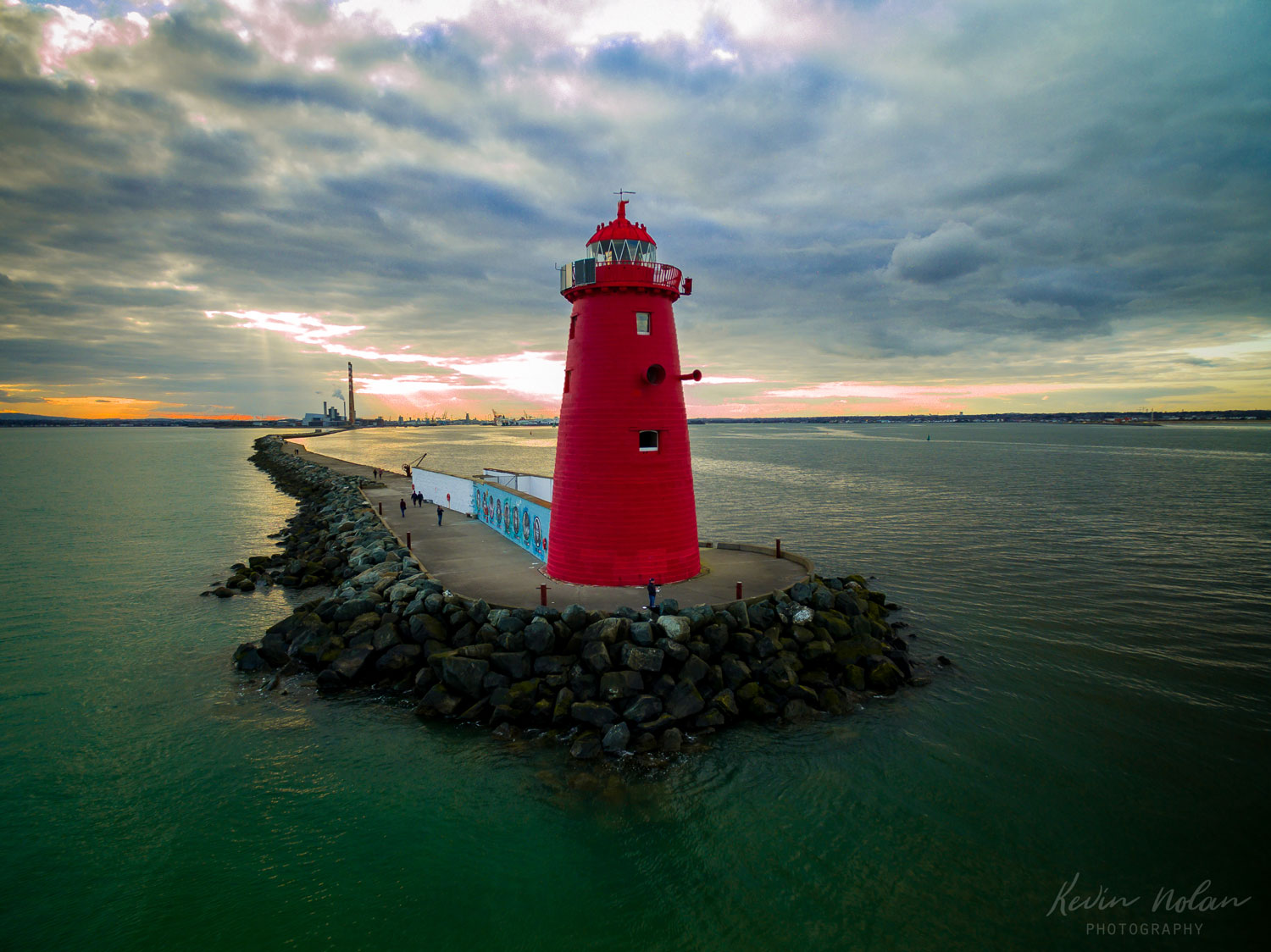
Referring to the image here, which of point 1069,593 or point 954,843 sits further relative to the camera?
point 1069,593

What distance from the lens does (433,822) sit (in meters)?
10.1

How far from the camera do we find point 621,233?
15.8 m

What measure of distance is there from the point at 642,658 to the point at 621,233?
10.8 meters

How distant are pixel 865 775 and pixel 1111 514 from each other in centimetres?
3799

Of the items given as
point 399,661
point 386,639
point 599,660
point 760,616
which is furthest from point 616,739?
point 386,639

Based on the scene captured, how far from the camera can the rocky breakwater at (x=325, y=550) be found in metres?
22.1

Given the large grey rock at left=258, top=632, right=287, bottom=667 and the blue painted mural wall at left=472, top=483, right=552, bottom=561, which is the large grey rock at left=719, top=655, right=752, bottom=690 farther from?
the large grey rock at left=258, top=632, right=287, bottom=667

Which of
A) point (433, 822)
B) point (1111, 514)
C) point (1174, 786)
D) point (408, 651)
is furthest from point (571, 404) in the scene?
point (1111, 514)

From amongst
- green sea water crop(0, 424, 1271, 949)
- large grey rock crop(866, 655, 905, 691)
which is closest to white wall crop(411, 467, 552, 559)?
green sea water crop(0, 424, 1271, 949)

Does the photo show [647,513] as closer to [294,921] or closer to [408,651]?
[408,651]

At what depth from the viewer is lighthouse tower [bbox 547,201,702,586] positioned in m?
15.8

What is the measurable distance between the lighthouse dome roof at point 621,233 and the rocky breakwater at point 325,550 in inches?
449

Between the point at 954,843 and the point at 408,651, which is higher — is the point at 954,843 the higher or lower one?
the lower one

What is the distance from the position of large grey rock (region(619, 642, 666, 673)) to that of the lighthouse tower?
3539 millimetres
